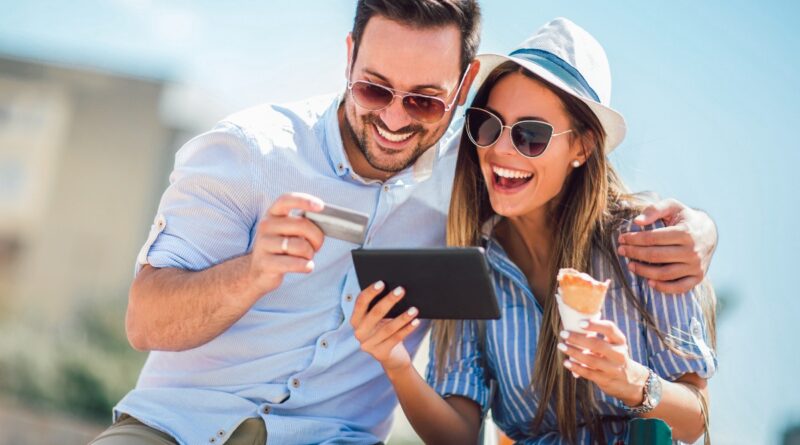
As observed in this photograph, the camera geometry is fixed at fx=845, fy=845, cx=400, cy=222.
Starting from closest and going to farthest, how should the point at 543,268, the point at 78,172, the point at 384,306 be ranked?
the point at 384,306 → the point at 543,268 → the point at 78,172

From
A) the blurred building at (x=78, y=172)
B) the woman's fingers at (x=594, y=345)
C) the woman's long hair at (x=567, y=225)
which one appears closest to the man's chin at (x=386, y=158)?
the woman's long hair at (x=567, y=225)

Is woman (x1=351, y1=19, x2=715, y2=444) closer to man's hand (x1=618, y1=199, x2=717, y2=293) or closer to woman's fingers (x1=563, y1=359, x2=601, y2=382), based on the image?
man's hand (x1=618, y1=199, x2=717, y2=293)

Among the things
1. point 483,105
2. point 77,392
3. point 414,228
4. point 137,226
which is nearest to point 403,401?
point 414,228

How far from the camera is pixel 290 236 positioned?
2602mm

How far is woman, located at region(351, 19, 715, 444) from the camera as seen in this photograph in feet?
10.8

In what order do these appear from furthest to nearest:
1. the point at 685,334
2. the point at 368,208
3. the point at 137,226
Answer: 1. the point at 137,226
2. the point at 368,208
3. the point at 685,334

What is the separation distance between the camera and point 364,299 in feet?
9.29

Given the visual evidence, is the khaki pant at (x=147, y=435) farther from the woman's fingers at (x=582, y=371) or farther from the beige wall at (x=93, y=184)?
the beige wall at (x=93, y=184)

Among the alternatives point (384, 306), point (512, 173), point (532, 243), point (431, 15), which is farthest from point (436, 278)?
point (431, 15)

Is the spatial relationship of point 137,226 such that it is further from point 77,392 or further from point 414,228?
point 414,228

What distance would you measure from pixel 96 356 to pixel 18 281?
36.2 ft

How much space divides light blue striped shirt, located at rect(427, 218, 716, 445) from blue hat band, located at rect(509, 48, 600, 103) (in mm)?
588

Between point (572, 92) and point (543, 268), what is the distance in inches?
31.2

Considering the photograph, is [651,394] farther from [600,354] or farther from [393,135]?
[393,135]
